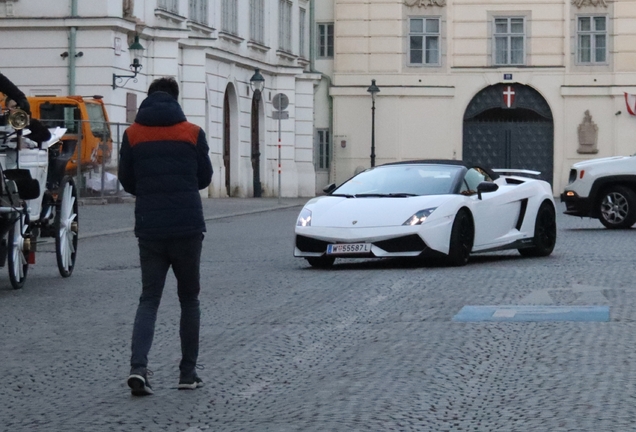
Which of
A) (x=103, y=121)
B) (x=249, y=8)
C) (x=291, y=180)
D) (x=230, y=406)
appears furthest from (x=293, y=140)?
(x=230, y=406)

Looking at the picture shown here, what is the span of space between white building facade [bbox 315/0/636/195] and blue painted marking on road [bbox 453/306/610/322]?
43630 millimetres

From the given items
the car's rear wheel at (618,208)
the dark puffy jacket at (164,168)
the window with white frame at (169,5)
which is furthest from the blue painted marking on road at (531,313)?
the window with white frame at (169,5)

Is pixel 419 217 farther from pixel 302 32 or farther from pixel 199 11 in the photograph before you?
pixel 302 32

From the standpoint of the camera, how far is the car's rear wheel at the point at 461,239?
17.2m

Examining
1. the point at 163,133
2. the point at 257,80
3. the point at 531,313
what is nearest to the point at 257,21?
the point at 257,80

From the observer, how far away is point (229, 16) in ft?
152

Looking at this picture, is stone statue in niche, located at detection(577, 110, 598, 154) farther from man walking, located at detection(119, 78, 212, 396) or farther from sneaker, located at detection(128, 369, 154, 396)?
sneaker, located at detection(128, 369, 154, 396)

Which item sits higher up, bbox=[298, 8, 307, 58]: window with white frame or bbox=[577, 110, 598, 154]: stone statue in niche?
bbox=[298, 8, 307, 58]: window with white frame

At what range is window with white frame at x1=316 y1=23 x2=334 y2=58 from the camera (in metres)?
58.4

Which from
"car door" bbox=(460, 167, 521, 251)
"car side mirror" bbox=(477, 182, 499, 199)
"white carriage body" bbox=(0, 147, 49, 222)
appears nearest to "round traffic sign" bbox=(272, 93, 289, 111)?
"car door" bbox=(460, 167, 521, 251)

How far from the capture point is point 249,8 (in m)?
48.6

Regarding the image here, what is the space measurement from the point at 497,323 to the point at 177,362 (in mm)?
2820

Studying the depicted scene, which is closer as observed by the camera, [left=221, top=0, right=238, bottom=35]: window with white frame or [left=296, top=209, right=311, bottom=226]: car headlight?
[left=296, top=209, right=311, bottom=226]: car headlight

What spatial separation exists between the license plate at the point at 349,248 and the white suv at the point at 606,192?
1023 centimetres
